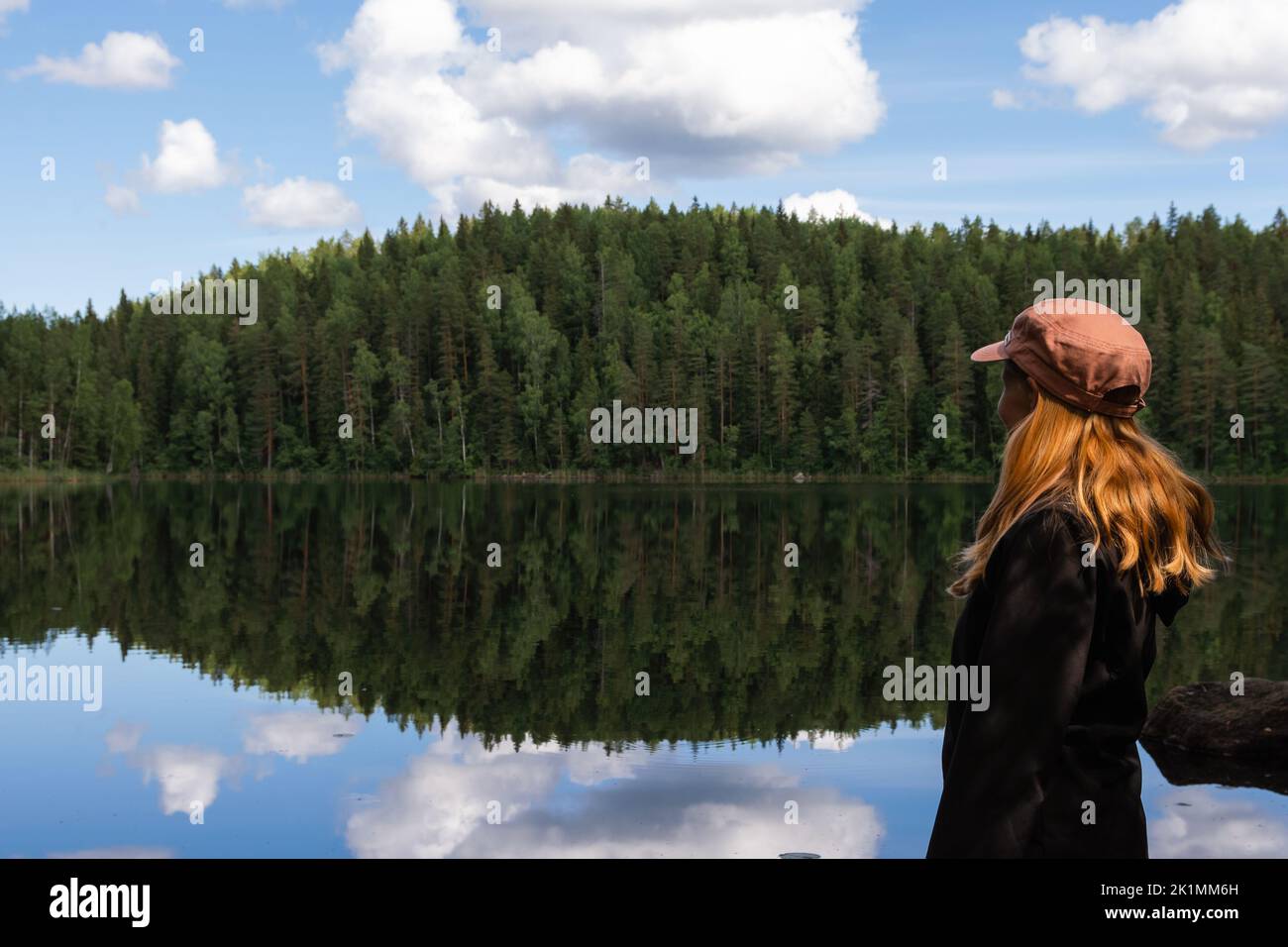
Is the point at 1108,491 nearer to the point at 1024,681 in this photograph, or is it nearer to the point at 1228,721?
the point at 1024,681

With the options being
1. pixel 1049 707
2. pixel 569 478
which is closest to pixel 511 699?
pixel 1049 707

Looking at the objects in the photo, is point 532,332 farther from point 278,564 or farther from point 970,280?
point 278,564

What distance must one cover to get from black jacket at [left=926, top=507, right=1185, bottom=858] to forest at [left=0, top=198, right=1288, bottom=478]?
371 ft

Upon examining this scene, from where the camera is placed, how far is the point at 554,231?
617 feet

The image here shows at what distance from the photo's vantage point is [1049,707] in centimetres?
341

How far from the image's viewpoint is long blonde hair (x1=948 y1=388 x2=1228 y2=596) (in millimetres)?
3533

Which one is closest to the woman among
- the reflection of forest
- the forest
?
the reflection of forest

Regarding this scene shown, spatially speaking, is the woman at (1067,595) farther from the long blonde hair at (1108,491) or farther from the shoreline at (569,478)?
the shoreline at (569,478)

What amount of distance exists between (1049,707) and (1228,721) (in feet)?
44.7

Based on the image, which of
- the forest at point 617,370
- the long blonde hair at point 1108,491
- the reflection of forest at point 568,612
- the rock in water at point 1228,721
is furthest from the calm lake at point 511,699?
the forest at point 617,370

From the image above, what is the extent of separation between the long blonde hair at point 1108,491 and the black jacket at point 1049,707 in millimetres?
69

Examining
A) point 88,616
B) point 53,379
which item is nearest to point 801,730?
point 88,616
